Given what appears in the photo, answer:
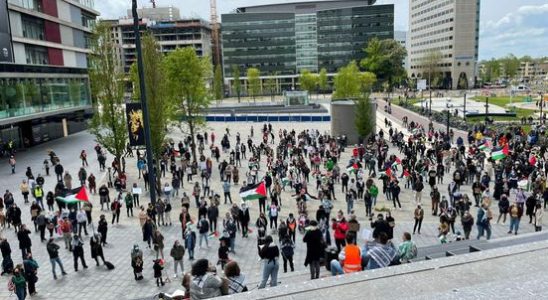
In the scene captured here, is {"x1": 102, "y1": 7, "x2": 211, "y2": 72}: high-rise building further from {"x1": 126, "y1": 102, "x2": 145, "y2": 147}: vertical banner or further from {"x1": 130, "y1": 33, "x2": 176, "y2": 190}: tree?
{"x1": 126, "y1": 102, "x2": 145, "y2": 147}: vertical banner

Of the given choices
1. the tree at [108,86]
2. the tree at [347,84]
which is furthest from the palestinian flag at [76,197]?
the tree at [347,84]

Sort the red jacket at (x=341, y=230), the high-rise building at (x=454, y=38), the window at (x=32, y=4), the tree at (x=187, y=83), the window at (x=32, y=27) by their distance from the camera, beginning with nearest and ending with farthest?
1. the red jacket at (x=341, y=230)
2. the tree at (x=187, y=83)
3. the window at (x=32, y=4)
4. the window at (x=32, y=27)
5. the high-rise building at (x=454, y=38)

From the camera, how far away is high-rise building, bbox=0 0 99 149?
34688 millimetres

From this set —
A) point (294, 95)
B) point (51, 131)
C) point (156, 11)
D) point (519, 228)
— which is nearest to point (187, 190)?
point (519, 228)

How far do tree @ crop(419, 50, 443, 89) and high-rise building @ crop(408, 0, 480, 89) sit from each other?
2.92 feet

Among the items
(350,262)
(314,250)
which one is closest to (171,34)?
(314,250)

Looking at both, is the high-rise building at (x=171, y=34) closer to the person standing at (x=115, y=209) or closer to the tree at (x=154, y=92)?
the tree at (x=154, y=92)

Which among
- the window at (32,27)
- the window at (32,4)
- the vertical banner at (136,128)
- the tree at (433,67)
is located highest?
the window at (32,4)

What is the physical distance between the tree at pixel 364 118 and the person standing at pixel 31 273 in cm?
2761

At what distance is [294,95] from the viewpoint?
232ft

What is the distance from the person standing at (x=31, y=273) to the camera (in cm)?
1197

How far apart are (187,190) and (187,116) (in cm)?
1135

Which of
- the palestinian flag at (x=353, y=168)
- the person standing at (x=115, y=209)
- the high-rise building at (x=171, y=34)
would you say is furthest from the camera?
the high-rise building at (x=171, y=34)

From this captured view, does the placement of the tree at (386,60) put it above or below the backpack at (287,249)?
above
